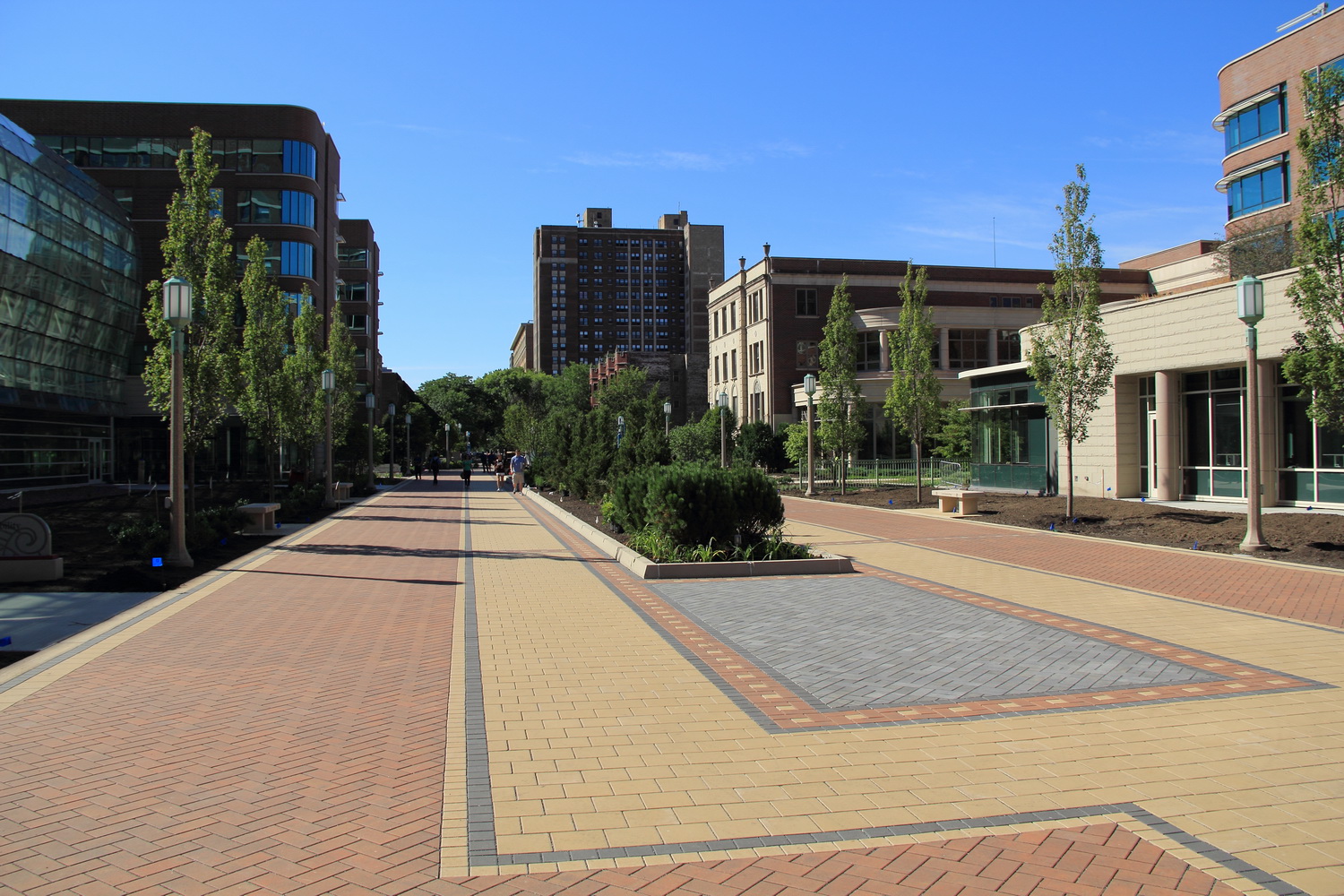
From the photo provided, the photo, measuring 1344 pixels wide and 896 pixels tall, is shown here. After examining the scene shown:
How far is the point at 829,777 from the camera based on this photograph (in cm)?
533

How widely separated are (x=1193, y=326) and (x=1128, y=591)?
1325 cm

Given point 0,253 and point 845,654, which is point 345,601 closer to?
point 845,654

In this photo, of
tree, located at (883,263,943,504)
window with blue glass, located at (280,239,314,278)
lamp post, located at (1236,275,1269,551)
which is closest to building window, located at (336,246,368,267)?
window with blue glass, located at (280,239,314,278)

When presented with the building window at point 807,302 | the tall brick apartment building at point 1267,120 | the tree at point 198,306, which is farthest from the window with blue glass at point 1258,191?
the tree at point 198,306

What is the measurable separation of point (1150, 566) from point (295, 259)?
1930 inches

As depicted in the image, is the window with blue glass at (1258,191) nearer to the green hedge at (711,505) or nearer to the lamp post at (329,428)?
the green hedge at (711,505)

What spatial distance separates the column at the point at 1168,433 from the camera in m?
23.6

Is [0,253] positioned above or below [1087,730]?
above

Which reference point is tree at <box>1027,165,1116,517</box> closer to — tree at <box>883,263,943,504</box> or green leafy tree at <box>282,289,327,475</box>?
tree at <box>883,263,943,504</box>

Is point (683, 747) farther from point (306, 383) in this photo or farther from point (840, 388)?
point (306, 383)

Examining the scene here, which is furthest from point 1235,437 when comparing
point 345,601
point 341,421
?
point 341,421

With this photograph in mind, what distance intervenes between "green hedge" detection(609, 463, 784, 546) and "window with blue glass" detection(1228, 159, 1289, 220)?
3432 centimetres

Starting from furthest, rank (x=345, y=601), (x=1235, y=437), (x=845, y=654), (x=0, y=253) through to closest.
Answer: (x=0, y=253) → (x=1235, y=437) → (x=345, y=601) → (x=845, y=654)

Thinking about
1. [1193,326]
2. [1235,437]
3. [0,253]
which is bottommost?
[1235,437]
